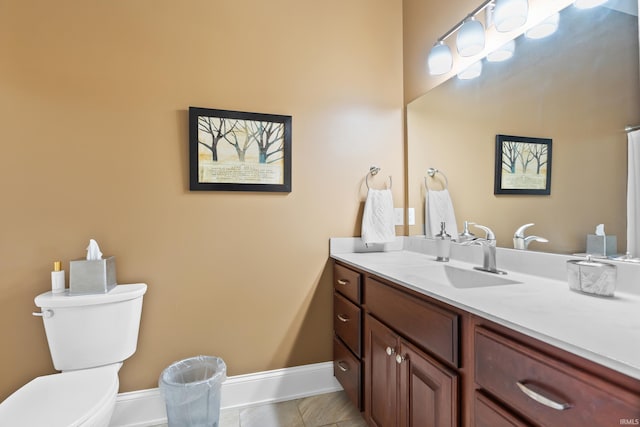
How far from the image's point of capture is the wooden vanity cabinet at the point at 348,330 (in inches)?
58.4

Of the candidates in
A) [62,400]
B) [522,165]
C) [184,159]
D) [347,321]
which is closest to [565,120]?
[522,165]

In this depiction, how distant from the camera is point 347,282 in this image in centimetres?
163

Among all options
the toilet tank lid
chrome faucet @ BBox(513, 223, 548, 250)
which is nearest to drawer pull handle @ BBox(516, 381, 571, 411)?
chrome faucet @ BBox(513, 223, 548, 250)

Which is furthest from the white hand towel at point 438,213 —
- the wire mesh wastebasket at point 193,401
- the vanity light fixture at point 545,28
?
the wire mesh wastebasket at point 193,401

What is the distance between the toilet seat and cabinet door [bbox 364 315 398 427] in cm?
104

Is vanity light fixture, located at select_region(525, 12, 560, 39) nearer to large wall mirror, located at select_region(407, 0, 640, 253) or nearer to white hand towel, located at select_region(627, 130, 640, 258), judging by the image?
large wall mirror, located at select_region(407, 0, 640, 253)

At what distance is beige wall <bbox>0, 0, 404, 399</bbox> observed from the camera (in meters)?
1.44

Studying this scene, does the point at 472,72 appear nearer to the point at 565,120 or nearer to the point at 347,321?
the point at 565,120

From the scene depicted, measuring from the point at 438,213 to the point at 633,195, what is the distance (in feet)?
2.97

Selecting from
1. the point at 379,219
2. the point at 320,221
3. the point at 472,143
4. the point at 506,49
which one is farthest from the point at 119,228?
the point at 506,49

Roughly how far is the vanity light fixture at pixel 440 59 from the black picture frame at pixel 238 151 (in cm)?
87

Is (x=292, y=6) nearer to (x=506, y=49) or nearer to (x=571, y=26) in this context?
(x=506, y=49)

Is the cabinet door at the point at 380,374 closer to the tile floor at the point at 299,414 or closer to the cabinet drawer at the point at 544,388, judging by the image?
the tile floor at the point at 299,414

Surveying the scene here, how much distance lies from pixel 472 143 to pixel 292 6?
1.34m
